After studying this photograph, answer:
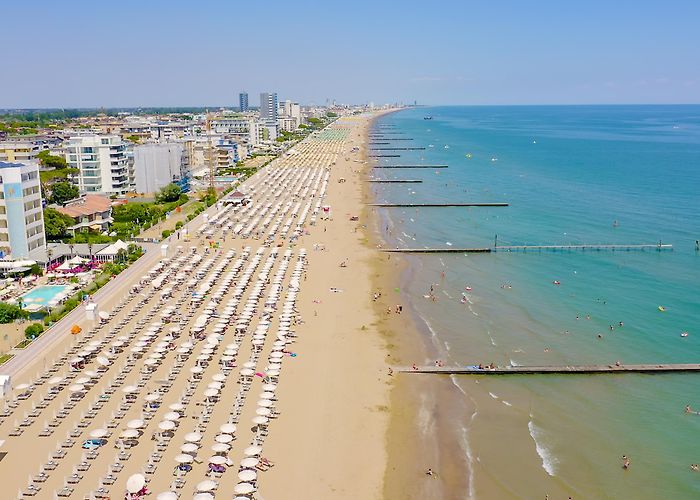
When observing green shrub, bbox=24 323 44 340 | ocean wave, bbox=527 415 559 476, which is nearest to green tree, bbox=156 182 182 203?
green shrub, bbox=24 323 44 340

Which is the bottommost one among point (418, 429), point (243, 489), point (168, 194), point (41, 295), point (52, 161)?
point (418, 429)

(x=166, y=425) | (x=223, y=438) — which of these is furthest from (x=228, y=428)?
(x=166, y=425)

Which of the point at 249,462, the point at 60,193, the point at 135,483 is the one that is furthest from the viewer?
the point at 60,193

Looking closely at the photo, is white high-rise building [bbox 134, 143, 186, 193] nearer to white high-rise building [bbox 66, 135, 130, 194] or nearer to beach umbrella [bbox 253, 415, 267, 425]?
white high-rise building [bbox 66, 135, 130, 194]

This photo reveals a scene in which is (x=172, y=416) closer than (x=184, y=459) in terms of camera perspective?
No

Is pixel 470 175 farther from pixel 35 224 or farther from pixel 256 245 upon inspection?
pixel 35 224

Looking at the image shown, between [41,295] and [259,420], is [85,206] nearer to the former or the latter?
[41,295]
